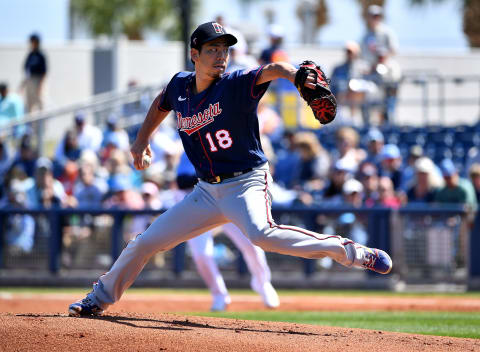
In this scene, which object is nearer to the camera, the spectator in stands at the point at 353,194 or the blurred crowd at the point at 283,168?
the spectator in stands at the point at 353,194

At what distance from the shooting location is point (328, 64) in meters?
24.4

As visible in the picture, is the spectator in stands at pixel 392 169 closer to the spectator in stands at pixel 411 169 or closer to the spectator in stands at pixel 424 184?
the spectator in stands at pixel 411 169

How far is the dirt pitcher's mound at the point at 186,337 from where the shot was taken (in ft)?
17.7

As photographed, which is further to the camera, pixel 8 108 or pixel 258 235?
pixel 8 108

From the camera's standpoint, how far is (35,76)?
1784 cm

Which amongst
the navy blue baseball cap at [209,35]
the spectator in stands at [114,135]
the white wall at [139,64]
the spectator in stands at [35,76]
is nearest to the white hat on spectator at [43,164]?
the spectator in stands at [114,135]

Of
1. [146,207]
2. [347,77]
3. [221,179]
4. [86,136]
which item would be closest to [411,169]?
[347,77]

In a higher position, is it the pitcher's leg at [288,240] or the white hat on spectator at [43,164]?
the pitcher's leg at [288,240]

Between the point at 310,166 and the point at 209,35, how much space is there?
8.17 meters

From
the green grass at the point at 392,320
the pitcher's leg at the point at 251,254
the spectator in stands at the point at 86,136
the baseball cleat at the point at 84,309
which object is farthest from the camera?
the spectator in stands at the point at 86,136

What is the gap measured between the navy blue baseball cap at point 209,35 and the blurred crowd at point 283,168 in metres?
5.27

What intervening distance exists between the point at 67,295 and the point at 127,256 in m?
5.54

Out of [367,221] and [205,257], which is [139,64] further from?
[205,257]

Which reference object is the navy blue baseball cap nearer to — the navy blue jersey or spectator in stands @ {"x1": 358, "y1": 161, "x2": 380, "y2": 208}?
the navy blue jersey
